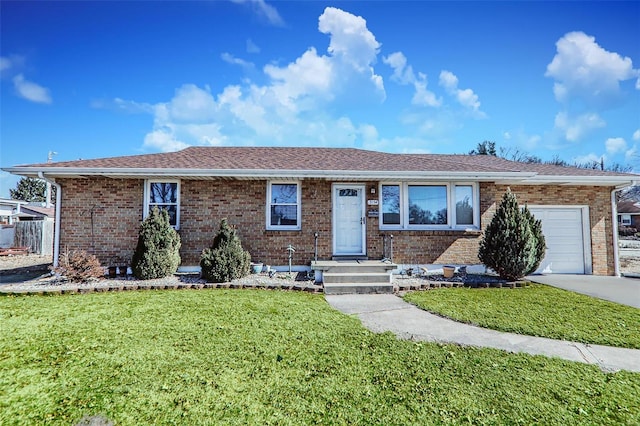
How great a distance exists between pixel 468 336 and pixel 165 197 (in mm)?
8925

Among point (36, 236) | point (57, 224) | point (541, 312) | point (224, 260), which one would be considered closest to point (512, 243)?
point (541, 312)

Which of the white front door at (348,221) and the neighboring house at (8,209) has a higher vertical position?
the neighboring house at (8,209)

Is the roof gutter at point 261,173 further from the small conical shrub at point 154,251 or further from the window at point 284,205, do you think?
the small conical shrub at point 154,251

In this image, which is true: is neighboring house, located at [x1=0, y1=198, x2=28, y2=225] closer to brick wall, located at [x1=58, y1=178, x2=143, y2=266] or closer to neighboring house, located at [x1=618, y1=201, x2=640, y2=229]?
brick wall, located at [x1=58, y1=178, x2=143, y2=266]

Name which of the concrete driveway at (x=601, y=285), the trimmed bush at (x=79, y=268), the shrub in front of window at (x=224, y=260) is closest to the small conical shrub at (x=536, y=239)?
the concrete driveway at (x=601, y=285)

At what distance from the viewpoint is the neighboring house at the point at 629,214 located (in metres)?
35.4

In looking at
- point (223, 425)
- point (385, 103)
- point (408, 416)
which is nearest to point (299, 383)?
point (223, 425)

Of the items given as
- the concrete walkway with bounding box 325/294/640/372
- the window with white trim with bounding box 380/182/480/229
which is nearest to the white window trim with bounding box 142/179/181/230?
the concrete walkway with bounding box 325/294/640/372

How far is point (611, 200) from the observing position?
32.7ft

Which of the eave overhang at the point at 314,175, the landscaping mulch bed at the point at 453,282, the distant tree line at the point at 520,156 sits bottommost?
the landscaping mulch bed at the point at 453,282

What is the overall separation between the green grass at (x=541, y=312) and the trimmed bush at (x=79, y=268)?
26.5 ft

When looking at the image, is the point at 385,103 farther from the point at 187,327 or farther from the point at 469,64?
the point at 187,327

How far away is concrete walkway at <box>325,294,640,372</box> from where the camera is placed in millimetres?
3846

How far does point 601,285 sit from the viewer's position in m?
8.28
